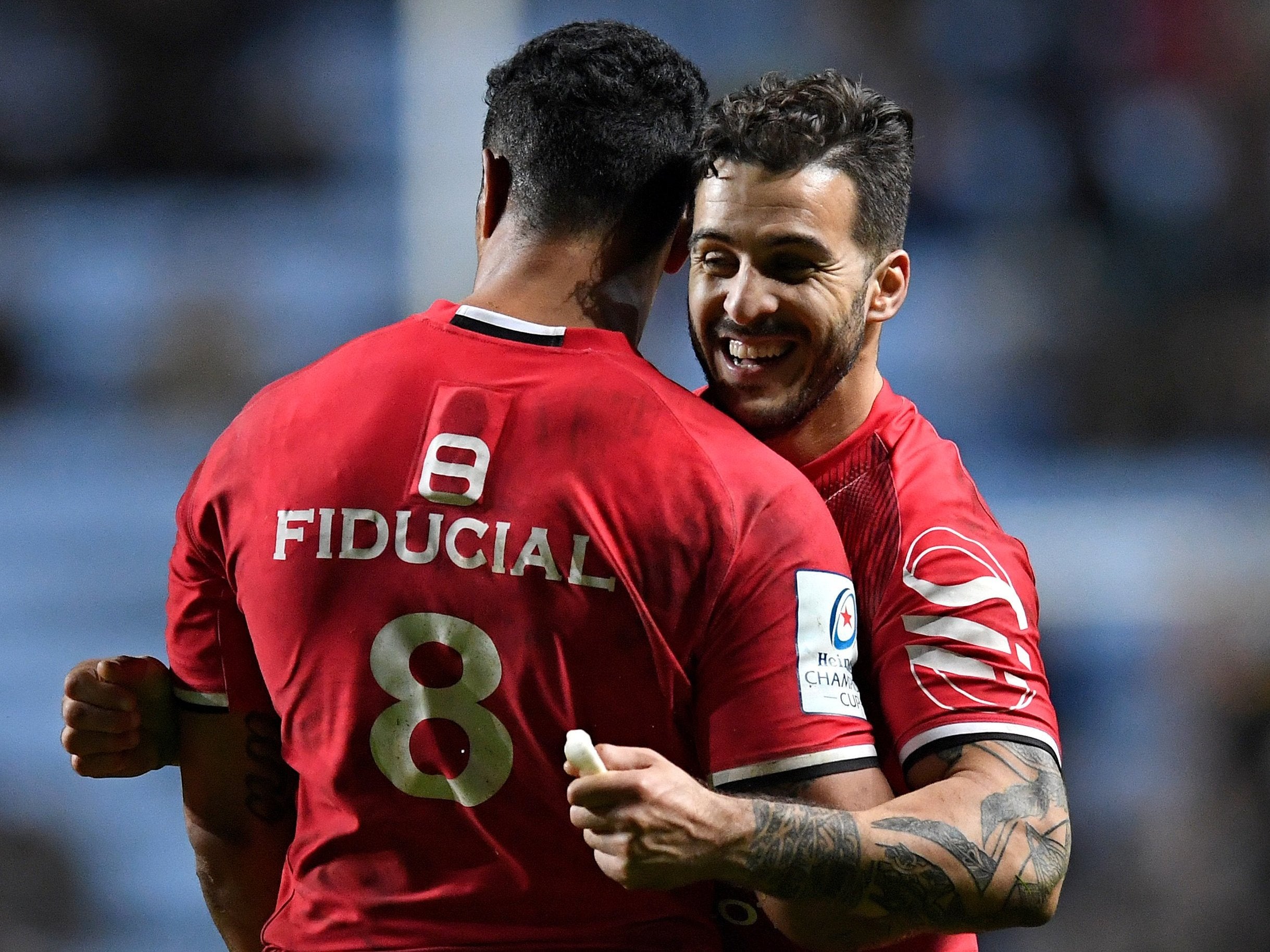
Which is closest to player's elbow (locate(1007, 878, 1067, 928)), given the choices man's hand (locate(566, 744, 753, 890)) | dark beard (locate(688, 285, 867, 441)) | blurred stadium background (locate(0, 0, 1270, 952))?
man's hand (locate(566, 744, 753, 890))

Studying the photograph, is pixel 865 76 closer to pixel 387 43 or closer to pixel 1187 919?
pixel 387 43

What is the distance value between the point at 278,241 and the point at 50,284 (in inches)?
31.8

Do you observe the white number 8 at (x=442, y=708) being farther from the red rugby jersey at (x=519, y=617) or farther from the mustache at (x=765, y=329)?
the mustache at (x=765, y=329)

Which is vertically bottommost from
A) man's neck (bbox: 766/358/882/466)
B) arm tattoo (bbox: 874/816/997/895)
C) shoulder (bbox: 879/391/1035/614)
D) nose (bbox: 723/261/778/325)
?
arm tattoo (bbox: 874/816/997/895)

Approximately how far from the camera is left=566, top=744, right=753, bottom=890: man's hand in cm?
136

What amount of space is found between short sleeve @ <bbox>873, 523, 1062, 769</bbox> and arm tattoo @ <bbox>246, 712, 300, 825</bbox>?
2.73 feet

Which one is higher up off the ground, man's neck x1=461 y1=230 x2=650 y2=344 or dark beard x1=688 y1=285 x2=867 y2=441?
Answer: man's neck x1=461 y1=230 x2=650 y2=344

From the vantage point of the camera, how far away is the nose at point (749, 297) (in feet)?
6.97

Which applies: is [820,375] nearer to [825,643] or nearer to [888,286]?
[888,286]

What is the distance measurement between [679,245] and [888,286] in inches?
19.2

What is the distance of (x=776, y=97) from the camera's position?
7.16 ft

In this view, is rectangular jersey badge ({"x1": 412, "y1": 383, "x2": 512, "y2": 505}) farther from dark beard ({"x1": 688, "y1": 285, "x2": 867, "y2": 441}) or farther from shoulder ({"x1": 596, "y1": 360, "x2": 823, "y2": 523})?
dark beard ({"x1": 688, "y1": 285, "x2": 867, "y2": 441})

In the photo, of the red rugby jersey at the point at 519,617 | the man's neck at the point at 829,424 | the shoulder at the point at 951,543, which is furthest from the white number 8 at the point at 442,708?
the man's neck at the point at 829,424

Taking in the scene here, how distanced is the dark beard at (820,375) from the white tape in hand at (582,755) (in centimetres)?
94
